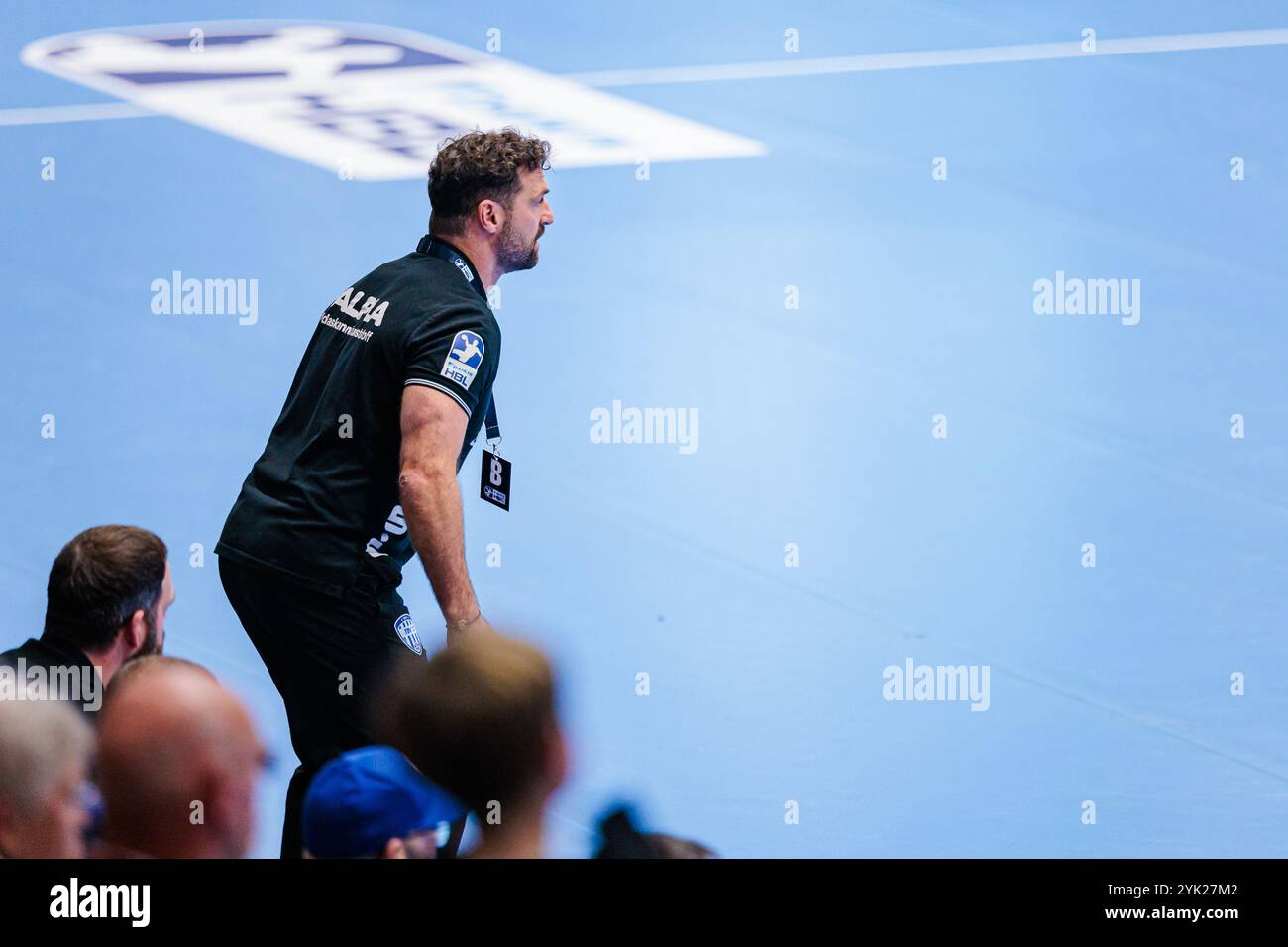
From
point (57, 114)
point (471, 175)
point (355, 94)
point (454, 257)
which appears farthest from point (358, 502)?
point (57, 114)

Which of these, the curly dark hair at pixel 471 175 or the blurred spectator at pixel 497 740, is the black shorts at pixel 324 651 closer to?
the curly dark hair at pixel 471 175

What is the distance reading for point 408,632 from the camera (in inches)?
88.8

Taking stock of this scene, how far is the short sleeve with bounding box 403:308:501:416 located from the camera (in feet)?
7.10

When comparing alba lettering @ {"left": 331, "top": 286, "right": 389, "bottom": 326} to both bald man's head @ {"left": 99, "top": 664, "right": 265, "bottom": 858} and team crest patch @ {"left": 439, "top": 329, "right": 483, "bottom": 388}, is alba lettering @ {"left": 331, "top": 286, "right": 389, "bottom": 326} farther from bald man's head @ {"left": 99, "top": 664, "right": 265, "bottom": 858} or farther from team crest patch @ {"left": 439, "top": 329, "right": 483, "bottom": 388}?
bald man's head @ {"left": 99, "top": 664, "right": 265, "bottom": 858}

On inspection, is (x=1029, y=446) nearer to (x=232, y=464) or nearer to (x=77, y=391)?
(x=232, y=464)

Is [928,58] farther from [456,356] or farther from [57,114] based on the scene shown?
[57,114]

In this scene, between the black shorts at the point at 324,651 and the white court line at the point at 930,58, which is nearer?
the black shorts at the point at 324,651

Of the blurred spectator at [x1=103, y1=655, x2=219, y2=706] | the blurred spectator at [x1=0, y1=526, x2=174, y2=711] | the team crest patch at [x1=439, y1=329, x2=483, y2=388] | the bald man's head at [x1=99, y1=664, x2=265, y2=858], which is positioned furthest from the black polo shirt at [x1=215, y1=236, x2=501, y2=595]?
the bald man's head at [x1=99, y1=664, x2=265, y2=858]

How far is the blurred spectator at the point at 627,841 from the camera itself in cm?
121

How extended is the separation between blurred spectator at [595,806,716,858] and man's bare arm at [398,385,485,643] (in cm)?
89
